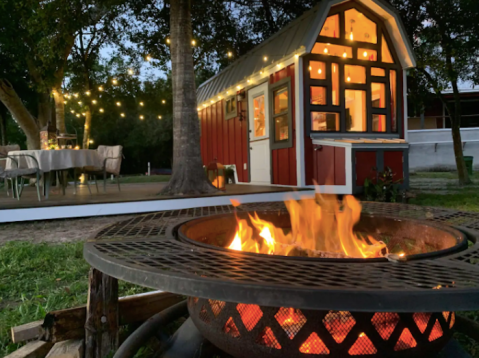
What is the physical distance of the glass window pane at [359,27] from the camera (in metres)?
7.25

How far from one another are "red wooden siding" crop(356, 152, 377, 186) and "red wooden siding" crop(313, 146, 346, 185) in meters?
0.24

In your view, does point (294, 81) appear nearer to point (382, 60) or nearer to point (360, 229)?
point (382, 60)

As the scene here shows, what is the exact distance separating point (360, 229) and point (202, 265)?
1229 mm

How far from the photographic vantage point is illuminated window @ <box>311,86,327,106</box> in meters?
7.14

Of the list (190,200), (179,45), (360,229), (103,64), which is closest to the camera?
(360,229)

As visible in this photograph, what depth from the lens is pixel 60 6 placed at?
692 centimetres

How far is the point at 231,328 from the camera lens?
1232 millimetres

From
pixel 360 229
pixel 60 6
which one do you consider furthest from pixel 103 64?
pixel 360 229

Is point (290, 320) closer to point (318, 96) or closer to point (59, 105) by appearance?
point (318, 96)

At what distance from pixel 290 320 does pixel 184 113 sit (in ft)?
17.5

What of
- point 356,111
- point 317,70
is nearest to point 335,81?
point 317,70

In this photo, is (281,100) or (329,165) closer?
(329,165)

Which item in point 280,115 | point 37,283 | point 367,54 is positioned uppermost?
point 367,54

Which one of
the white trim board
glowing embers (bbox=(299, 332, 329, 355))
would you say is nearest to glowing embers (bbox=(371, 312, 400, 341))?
glowing embers (bbox=(299, 332, 329, 355))
